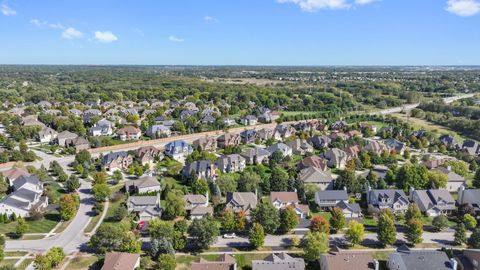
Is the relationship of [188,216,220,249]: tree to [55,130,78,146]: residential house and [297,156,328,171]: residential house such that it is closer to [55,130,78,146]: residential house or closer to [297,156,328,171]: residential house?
[297,156,328,171]: residential house

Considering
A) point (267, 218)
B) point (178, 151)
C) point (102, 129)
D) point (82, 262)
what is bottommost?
point (82, 262)

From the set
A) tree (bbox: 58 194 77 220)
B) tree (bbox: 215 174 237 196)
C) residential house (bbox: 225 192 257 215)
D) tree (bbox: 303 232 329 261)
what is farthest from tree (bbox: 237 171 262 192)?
tree (bbox: 58 194 77 220)

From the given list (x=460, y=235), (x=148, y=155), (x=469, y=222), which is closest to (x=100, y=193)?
(x=148, y=155)

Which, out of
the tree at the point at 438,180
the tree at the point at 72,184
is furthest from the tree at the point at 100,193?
the tree at the point at 438,180

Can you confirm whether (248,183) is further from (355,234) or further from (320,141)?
(320,141)

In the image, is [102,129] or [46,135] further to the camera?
[102,129]

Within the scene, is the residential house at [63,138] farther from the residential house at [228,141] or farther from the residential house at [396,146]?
the residential house at [396,146]

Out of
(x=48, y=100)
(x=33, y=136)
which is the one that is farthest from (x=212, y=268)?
(x=48, y=100)
